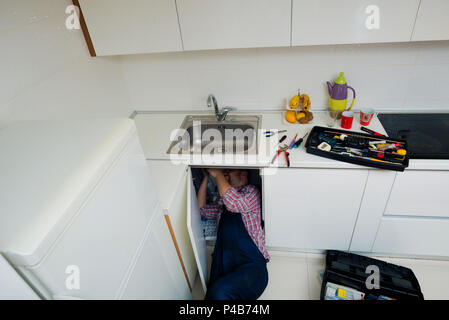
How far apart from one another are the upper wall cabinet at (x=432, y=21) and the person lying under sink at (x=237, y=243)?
113cm

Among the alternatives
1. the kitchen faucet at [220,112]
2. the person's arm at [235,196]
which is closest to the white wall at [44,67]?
the kitchen faucet at [220,112]

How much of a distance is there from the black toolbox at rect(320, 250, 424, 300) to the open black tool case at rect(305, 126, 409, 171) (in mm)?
665

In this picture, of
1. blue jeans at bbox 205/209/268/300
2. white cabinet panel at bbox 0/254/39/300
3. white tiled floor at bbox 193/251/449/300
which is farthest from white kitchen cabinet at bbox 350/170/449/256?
white cabinet panel at bbox 0/254/39/300

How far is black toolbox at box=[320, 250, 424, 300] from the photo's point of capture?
153 cm

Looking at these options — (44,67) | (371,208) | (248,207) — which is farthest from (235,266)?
(44,67)

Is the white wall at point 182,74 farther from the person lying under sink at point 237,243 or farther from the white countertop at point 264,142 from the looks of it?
the person lying under sink at point 237,243

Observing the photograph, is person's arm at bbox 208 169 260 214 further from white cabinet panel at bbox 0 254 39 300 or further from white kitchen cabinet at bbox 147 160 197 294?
white cabinet panel at bbox 0 254 39 300

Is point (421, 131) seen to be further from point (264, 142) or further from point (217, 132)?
point (217, 132)

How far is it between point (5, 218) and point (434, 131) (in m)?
1.92

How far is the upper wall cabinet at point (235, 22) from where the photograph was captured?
1330 millimetres

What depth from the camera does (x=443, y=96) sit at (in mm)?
1707

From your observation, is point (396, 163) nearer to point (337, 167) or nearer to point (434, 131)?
point (337, 167)

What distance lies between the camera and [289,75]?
1.79 meters
